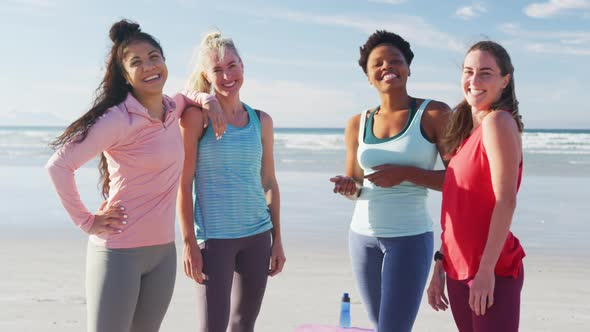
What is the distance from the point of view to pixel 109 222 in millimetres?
2977

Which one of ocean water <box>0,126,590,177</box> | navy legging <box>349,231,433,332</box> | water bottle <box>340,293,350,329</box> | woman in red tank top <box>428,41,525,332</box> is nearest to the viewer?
woman in red tank top <box>428,41,525,332</box>

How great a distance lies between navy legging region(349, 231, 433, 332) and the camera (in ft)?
10.9

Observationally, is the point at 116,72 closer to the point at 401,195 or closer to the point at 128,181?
the point at 128,181

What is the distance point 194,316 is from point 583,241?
588 cm

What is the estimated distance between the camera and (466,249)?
2.71m

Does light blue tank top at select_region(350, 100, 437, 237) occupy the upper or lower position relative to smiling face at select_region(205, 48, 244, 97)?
lower

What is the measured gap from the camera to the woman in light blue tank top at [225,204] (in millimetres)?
3365

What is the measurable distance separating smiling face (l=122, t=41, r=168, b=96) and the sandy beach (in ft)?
10.0

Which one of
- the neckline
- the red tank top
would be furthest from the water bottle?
the red tank top

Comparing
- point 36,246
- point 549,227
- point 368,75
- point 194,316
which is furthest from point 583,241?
point 36,246

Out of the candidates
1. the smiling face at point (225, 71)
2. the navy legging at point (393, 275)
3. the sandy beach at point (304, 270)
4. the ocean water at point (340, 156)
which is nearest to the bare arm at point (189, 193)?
the smiling face at point (225, 71)

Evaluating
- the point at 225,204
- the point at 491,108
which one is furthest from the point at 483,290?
the point at 225,204

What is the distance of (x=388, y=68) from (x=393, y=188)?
2.30ft

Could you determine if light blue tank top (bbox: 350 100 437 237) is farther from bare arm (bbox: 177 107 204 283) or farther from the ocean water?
the ocean water
